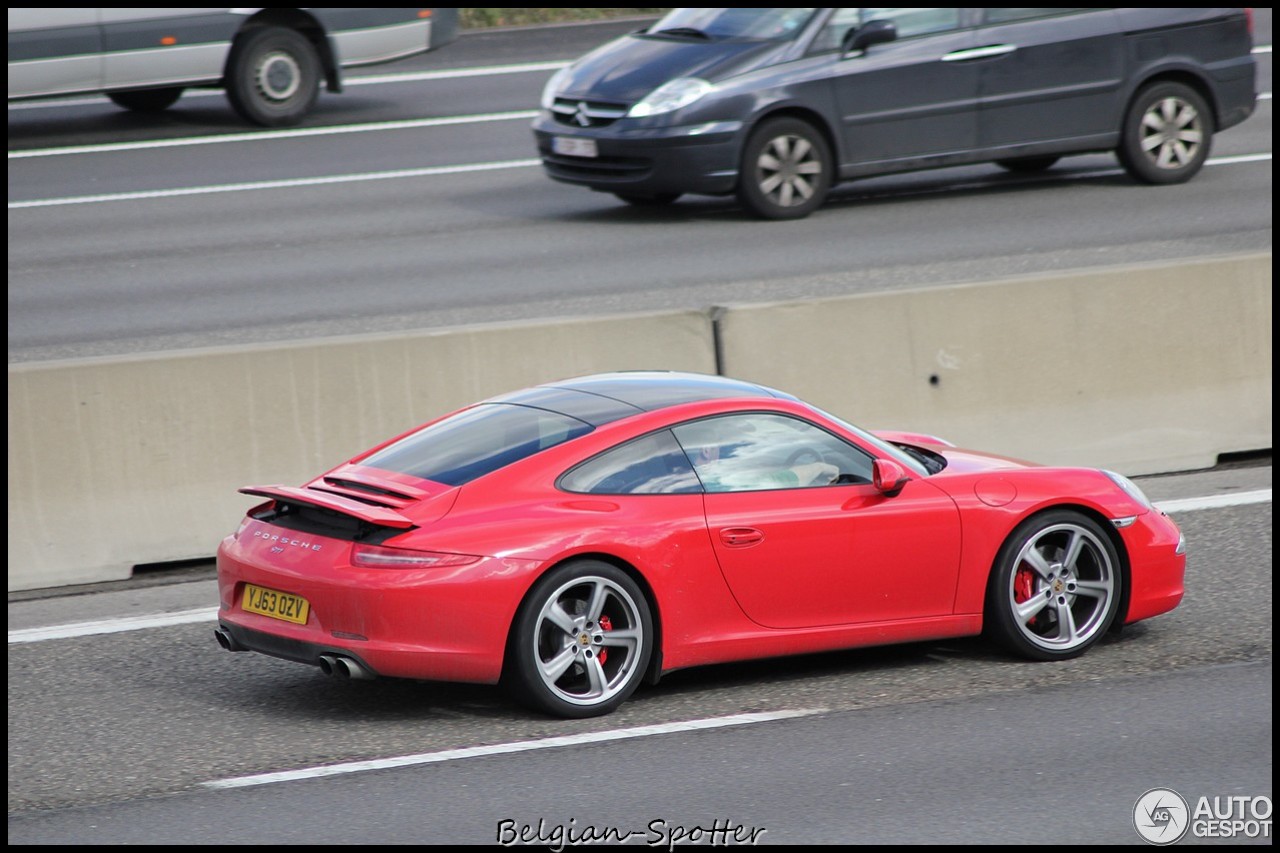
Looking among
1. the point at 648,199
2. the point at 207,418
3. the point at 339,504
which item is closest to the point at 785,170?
the point at 648,199

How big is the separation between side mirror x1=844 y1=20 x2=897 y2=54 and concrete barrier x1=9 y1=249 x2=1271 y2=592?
598 centimetres

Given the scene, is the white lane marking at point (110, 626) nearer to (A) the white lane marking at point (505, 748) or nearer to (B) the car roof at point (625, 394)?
(B) the car roof at point (625, 394)

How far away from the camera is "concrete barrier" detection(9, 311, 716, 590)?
8750 millimetres

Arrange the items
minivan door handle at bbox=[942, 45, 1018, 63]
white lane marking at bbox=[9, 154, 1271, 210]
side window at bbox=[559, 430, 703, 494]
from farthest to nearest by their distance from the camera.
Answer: white lane marking at bbox=[9, 154, 1271, 210], minivan door handle at bbox=[942, 45, 1018, 63], side window at bbox=[559, 430, 703, 494]

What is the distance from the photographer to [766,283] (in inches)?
554

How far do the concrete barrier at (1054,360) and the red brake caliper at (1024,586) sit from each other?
8.83 feet

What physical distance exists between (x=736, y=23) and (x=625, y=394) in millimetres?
9733

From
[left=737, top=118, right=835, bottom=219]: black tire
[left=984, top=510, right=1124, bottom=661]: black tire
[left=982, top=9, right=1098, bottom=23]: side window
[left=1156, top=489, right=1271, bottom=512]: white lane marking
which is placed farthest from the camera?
[left=982, top=9, right=1098, bottom=23]: side window

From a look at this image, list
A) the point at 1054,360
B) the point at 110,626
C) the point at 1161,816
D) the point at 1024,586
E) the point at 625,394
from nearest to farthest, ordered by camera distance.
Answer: the point at 1161,816, the point at 625,394, the point at 1024,586, the point at 110,626, the point at 1054,360

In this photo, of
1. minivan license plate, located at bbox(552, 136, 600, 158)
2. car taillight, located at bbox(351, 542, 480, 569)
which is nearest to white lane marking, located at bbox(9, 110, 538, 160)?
minivan license plate, located at bbox(552, 136, 600, 158)

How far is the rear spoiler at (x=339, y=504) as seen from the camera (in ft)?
21.3

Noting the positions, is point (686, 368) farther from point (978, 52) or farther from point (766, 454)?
point (978, 52)

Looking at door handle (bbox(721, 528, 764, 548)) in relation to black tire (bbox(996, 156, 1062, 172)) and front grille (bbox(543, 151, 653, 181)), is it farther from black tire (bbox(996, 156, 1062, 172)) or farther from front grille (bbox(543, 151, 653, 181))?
black tire (bbox(996, 156, 1062, 172))

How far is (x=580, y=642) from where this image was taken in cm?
665
